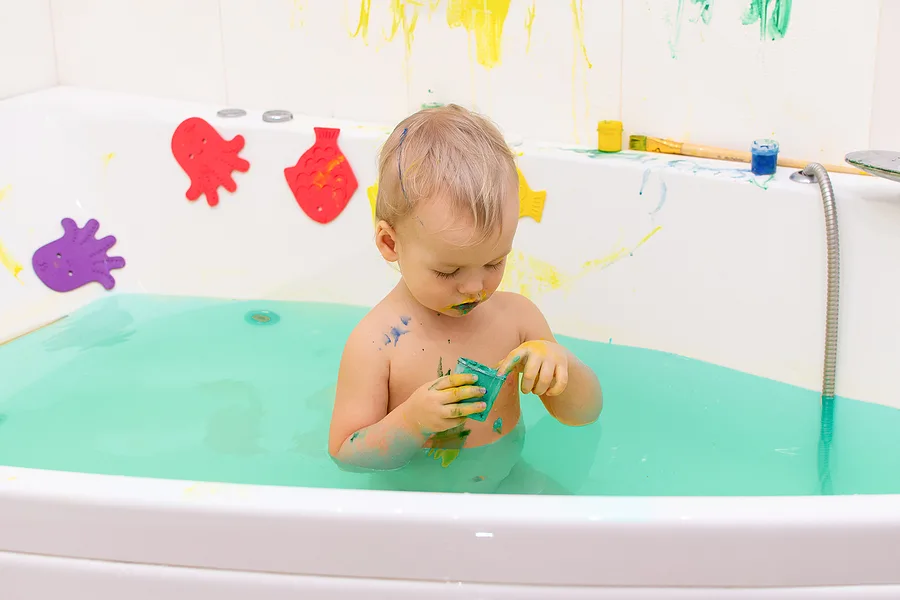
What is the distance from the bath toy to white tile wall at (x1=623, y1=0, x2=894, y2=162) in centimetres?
49

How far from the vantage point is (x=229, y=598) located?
2.81ft

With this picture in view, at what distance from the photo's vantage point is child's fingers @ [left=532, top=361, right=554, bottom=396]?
1.05 meters

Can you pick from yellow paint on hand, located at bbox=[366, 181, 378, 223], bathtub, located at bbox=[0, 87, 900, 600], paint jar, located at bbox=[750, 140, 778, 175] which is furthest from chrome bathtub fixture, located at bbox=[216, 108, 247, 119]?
paint jar, located at bbox=[750, 140, 778, 175]

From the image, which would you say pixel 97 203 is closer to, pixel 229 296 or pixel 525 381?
pixel 229 296

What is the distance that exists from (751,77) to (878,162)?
0.28 m

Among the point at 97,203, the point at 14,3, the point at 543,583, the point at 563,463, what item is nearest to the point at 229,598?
the point at 543,583

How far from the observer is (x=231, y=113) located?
1897mm

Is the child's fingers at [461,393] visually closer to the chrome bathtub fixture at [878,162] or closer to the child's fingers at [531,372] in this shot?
the child's fingers at [531,372]

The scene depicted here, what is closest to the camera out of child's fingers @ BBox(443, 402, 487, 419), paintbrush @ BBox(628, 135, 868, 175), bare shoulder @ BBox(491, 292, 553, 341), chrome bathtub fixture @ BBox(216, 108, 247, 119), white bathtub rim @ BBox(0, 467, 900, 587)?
white bathtub rim @ BBox(0, 467, 900, 587)

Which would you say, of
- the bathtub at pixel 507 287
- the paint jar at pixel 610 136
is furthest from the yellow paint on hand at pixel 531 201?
the paint jar at pixel 610 136

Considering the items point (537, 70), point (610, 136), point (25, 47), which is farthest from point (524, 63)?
point (25, 47)

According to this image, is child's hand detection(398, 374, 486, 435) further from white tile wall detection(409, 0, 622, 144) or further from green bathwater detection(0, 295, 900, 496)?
white tile wall detection(409, 0, 622, 144)

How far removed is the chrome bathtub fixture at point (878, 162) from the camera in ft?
4.26

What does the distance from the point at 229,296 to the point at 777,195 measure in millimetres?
986
